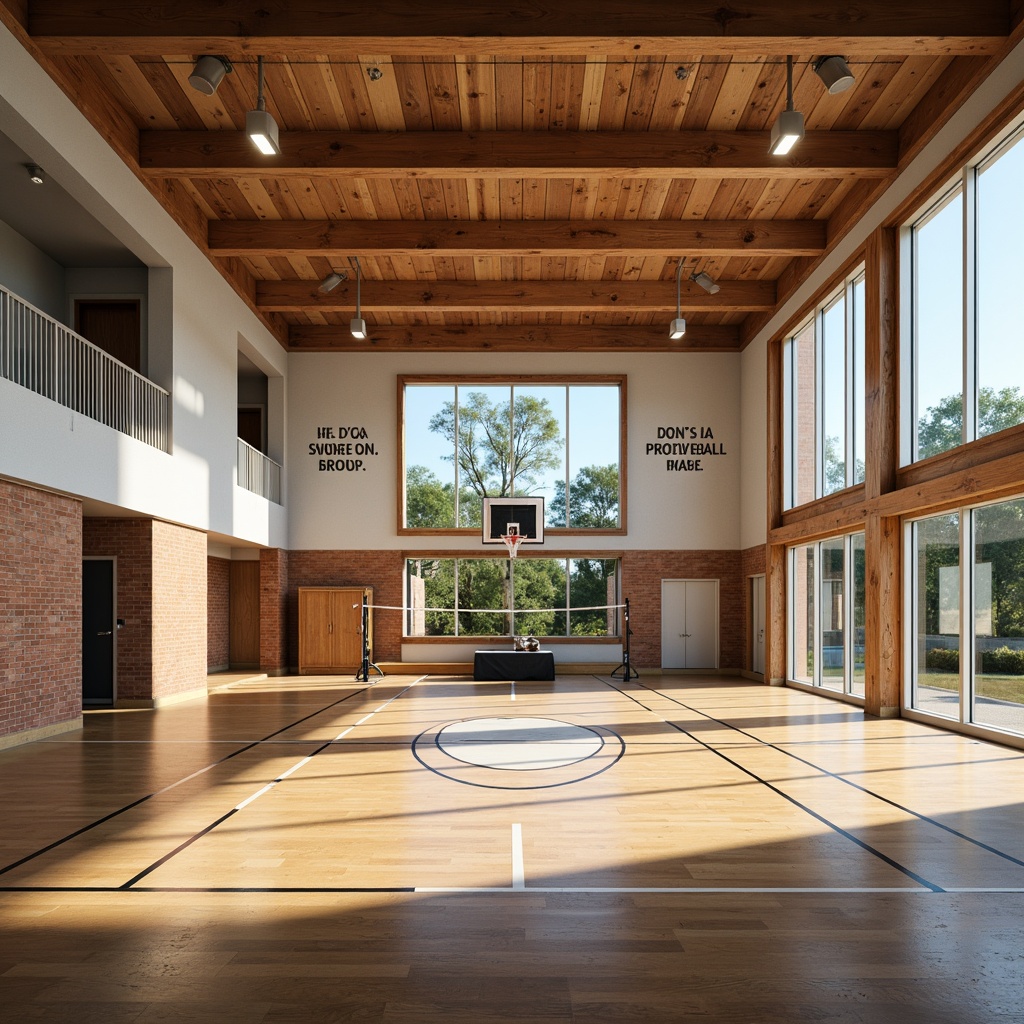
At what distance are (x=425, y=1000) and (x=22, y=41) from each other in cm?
797

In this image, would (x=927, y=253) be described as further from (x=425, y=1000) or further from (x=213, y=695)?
(x=213, y=695)

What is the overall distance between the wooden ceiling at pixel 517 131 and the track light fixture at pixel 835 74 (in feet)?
0.51

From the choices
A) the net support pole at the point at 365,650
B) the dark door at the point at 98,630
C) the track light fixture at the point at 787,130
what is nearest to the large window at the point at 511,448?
the net support pole at the point at 365,650

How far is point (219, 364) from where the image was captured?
42.3 ft

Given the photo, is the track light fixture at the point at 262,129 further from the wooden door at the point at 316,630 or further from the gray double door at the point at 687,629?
the gray double door at the point at 687,629

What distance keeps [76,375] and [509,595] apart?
9.64 meters

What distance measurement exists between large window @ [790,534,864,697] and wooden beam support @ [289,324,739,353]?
4804mm

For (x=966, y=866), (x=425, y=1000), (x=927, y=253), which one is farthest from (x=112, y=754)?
(x=927, y=253)

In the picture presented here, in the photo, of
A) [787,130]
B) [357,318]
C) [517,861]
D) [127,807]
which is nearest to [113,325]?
[357,318]

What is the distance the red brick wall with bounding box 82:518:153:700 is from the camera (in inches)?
431

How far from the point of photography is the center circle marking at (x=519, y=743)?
7195mm

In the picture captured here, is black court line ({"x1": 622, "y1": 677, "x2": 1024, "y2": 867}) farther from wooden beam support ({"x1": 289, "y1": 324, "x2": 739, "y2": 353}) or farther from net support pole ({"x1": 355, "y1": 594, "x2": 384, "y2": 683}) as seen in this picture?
wooden beam support ({"x1": 289, "y1": 324, "x2": 739, "y2": 353})

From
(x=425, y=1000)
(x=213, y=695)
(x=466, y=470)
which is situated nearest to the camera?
(x=425, y=1000)
